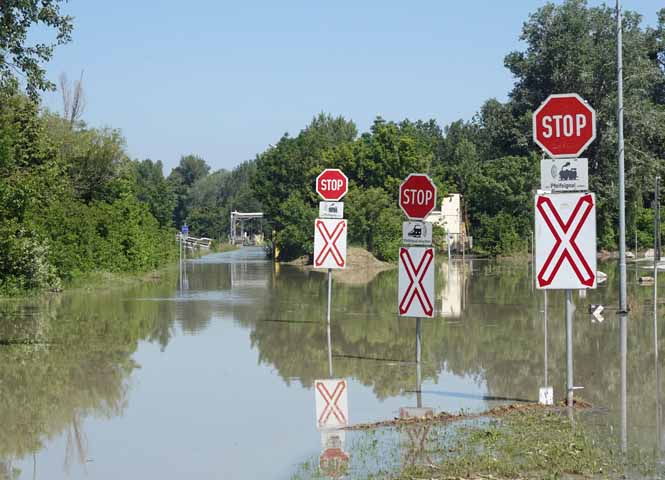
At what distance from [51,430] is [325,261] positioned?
10116 mm

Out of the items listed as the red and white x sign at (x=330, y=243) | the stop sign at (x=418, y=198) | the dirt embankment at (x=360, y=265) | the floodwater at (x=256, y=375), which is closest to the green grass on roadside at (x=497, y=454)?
the floodwater at (x=256, y=375)

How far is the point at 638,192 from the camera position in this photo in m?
68.4

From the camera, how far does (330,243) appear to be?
68.7ft

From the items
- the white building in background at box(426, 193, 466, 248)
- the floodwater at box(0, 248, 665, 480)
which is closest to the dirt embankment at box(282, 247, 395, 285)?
the floodwater at box(0, 248, 665, 480)

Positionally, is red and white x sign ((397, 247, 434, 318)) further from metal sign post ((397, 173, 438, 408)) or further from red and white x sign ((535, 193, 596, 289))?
red and white x sign ((535, 193, 596, 289))

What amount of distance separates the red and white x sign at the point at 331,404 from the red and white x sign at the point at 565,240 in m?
2.91

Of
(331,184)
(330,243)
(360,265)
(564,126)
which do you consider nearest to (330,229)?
(330,243)

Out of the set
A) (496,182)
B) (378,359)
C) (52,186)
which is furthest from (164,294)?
(496,182)

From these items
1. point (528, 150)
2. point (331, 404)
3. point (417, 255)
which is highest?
point (528, 150)

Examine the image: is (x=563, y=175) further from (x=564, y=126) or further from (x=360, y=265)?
(x=360, y=265)

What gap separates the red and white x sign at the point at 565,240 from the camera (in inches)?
475

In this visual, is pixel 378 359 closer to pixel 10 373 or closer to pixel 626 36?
pixel 10 373

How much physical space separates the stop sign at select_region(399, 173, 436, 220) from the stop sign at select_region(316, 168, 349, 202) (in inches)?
216

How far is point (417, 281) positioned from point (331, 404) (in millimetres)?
3164
